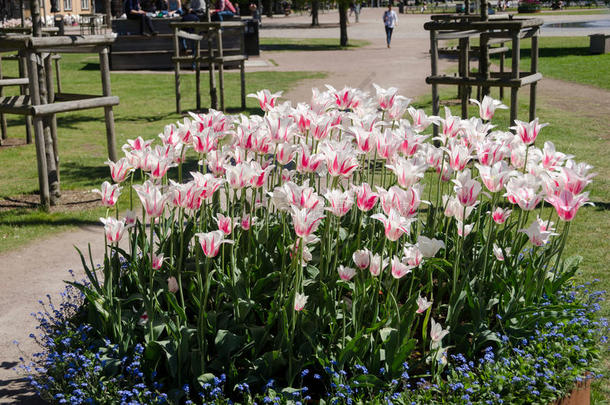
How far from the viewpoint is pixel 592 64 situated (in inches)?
849

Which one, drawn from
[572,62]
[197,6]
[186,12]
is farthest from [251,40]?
[572,62]

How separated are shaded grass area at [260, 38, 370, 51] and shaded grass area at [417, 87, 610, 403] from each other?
14903 mm

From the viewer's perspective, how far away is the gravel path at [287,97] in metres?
4.52

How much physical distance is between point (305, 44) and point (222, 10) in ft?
39.9

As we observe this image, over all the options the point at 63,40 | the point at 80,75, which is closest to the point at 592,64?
the point at 80,75

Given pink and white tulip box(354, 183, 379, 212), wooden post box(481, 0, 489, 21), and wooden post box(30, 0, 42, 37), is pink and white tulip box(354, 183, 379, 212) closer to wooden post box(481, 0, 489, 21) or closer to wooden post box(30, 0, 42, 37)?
wooden post box(30, 0, 42, 37)

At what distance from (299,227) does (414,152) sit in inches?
37.2

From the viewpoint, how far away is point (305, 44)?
31688mm

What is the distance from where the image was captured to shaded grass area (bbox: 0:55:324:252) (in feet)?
23.1

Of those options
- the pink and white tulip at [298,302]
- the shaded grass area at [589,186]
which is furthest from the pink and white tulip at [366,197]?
the shaded grass area at [589,186]

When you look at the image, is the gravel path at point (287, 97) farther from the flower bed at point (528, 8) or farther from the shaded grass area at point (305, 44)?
the flower bed at point (528, 8)

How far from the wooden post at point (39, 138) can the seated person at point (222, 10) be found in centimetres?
1186

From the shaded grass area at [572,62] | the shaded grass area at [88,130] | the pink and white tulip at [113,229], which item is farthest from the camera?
the shaded grass area at [572,62]

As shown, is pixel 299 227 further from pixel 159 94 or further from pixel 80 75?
pixel 80 75
